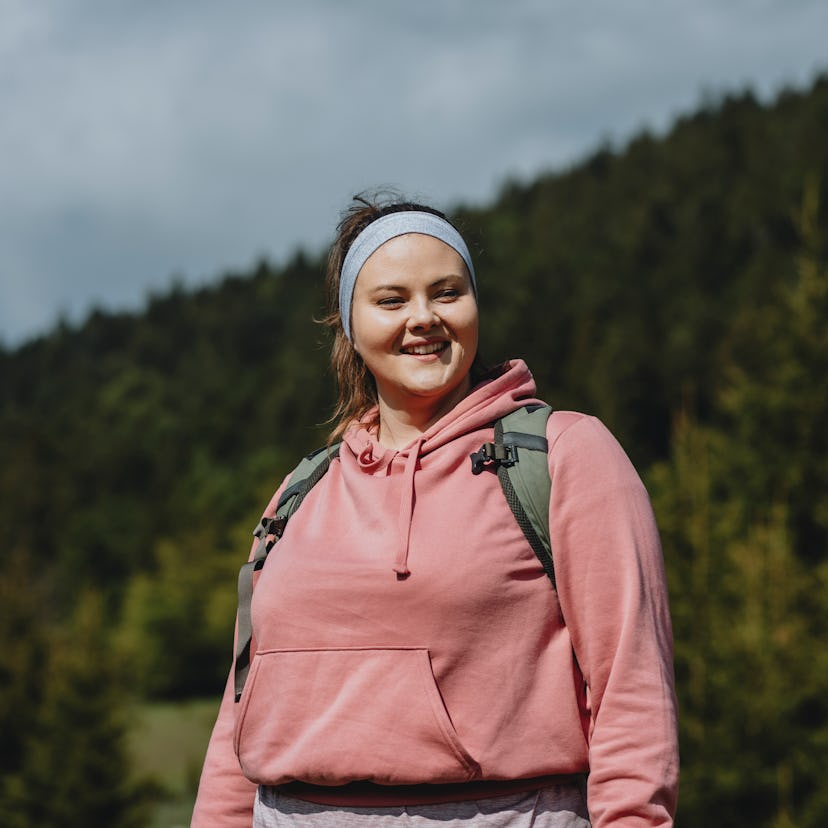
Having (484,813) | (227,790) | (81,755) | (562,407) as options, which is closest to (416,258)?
(484,813)

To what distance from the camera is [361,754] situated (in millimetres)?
1828

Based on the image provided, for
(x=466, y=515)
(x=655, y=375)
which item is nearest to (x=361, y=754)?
(x=466, y=515)

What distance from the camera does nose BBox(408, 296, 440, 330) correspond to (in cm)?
207

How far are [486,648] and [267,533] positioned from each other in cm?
57

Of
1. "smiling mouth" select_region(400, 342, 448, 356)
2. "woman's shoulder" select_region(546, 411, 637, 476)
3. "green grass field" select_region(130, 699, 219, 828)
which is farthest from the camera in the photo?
"green grass field" select_region(130, 699, 219, 828)

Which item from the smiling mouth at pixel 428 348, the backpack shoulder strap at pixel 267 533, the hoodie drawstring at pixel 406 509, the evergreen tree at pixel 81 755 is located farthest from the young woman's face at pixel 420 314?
the evergreen tree at pixel 81 755

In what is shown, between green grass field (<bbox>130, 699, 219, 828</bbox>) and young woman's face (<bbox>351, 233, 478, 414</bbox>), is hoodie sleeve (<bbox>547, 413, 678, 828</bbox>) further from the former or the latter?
green grass field (<bbox>130, 699, 219, 828</bbox>)

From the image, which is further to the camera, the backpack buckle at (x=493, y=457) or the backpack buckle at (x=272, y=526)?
the backpack buckle at (x=272, y=526)

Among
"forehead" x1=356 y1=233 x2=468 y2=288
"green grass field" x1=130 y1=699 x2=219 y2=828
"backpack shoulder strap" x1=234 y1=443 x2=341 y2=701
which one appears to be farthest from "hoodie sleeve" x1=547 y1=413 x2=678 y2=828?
"green grass field" x1=130 y1=699 x2=219 y2=828

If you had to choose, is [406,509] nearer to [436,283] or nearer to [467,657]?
[467,657]

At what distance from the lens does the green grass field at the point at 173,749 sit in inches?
972

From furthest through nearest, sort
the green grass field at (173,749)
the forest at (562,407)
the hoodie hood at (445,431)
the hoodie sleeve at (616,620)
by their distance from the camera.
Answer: the green grass field at (173,749)
the forest at (562,407)
the hoodie hood at (445,431)
the hoodie sleeve at (616,620)

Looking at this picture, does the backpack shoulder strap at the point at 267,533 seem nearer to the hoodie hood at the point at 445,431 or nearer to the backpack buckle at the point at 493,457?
the hoodie hood at the point at 445,431

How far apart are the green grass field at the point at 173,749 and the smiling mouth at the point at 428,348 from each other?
1915 centimetres
